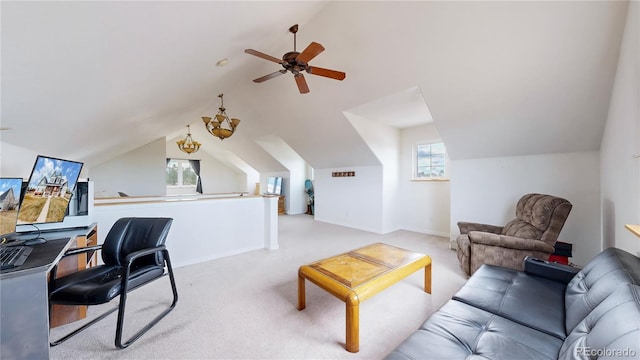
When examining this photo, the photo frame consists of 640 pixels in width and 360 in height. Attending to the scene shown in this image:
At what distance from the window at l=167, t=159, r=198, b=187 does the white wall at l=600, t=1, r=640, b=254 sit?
1124cm

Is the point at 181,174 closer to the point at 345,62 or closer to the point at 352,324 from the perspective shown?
the point at 345,62

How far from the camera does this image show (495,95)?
2.78 metres

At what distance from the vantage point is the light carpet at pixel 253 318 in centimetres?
159

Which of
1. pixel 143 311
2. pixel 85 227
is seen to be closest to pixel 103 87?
pixel 85 227

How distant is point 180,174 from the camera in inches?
381

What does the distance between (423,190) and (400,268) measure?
3.51 metres

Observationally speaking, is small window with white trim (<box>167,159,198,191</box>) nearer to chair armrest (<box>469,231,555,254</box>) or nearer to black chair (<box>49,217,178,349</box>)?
black chair (<box>49,217,178,349</box>)

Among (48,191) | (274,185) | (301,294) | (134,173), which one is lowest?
(301,294)

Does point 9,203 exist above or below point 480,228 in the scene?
above

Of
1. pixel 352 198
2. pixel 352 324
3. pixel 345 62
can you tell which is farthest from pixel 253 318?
pixel 352 198

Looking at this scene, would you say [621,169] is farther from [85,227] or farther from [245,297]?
[85,227]

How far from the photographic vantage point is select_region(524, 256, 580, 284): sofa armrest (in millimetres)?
1713

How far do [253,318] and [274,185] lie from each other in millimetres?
6520

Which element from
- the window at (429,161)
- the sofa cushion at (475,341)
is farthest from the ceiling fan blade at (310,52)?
the window at (429,161)
